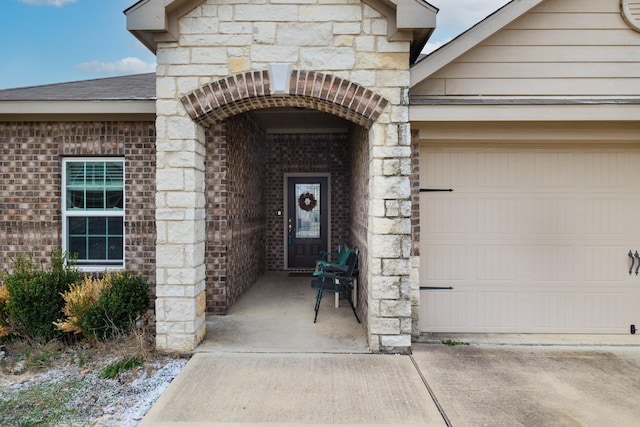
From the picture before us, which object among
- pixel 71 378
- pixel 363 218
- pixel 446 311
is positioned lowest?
pixel 71 378

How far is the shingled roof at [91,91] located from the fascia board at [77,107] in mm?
49

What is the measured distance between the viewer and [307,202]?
31.4ft

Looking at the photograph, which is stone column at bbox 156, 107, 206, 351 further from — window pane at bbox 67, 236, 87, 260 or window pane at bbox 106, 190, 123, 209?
window pane at bbox 67, 236, 87, 260

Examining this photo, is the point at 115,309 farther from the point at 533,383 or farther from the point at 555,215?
the point at 555,215

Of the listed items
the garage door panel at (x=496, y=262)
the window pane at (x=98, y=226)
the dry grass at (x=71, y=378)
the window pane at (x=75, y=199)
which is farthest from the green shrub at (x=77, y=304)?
the garage door panel at (x=496, y=262)

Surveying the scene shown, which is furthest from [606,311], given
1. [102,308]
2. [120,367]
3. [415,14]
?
[102,308]

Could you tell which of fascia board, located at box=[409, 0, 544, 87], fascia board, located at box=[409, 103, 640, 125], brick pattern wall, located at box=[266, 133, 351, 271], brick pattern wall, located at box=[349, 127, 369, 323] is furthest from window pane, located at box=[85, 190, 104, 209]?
fascia board, located at box=[409, 0, 544, 87]

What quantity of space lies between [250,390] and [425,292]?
101 inches

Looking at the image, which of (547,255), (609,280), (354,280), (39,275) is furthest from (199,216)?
(609,280)

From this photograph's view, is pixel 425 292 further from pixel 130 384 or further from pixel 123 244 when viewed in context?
pixel 123 244

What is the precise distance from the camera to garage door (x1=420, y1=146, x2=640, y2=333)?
5109 millimetres

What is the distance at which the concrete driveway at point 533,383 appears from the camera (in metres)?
3.27

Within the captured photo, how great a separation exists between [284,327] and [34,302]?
9.85ft

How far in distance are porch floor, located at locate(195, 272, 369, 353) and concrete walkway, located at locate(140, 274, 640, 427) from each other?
0.02 m
